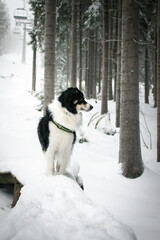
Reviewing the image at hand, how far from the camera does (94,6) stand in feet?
33.1

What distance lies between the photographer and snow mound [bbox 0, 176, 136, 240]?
1.36 metres

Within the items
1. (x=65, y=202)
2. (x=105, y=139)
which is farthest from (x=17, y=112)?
(x=65, y=202)

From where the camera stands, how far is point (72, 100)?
3.25 meters

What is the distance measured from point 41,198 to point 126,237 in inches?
41.6

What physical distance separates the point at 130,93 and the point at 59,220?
3.43 m

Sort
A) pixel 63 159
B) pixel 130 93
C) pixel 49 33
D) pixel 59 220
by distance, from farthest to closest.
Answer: pixel 49 33
pixel 130 93
pixel 63 159
pixel 59 220

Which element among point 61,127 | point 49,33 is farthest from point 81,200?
point 49,33

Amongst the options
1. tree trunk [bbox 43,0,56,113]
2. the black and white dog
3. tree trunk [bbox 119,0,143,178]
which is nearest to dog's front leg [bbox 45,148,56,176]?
the black and white dog

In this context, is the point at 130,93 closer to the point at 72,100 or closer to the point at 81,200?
the point at 72,100

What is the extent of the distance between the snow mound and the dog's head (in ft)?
5.42

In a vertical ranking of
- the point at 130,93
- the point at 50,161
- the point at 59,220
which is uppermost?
the point at 130,93

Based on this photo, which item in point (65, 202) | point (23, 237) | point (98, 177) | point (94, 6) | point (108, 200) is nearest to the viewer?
point (23, 237)

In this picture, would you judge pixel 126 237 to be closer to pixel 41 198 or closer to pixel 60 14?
pixel 41 198

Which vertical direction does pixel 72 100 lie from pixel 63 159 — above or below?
above
